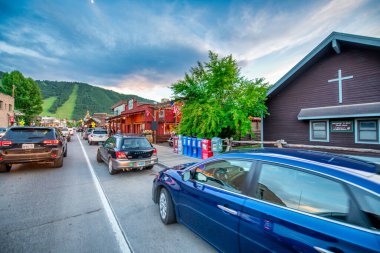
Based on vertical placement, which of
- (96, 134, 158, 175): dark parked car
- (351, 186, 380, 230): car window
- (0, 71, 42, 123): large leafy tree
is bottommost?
(96, 134, 158, 175): dark parked car

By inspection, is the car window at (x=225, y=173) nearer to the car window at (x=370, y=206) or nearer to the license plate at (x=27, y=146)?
the car window at (x=370, y=206)

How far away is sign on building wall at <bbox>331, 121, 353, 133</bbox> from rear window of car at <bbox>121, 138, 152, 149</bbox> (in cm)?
1010

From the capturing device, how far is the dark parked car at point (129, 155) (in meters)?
6.17

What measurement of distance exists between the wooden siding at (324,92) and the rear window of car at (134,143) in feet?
29.5

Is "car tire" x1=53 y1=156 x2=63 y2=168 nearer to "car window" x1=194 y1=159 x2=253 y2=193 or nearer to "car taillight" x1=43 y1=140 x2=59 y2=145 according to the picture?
"car taillight" x1=43 y1=140 x2=59 y2=145

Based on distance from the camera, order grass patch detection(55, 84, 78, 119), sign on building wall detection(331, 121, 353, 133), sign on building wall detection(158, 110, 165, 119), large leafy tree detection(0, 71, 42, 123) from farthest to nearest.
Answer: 1. grass patch detection(55, 84, 78, 119)
2. large leafy tree detection(0, 71, 42, 123)
3. sign on building wall detection(158, 110, 165, 119)
4. sign on building wall detection(331, 121, 353, 133)

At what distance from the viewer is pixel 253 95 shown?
1008cm

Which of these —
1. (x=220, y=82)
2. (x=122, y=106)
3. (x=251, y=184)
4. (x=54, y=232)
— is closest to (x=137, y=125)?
(x=122, y=106)

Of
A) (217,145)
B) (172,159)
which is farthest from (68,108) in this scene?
(217,145)

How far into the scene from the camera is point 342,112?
8.50 m

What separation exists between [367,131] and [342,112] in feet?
4.81

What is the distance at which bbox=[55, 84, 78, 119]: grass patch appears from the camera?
395 feet

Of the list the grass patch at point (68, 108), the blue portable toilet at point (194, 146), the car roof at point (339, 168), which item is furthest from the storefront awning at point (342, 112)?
the grass patch at point (68, 108)

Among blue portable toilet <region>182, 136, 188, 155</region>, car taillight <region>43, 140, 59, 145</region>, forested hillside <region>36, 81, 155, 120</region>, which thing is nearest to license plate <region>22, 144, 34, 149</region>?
car taillight <region>43, 140, 59, 145</region>
